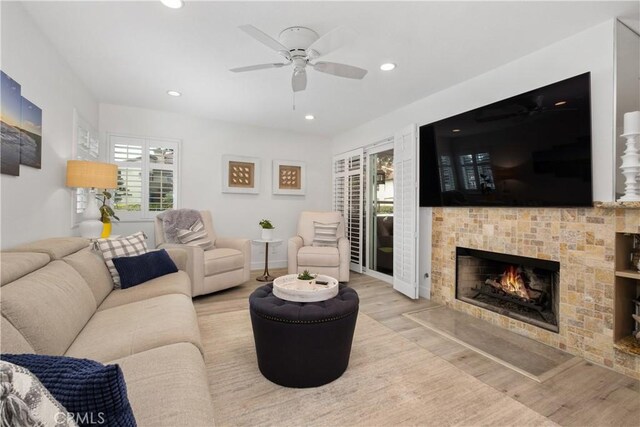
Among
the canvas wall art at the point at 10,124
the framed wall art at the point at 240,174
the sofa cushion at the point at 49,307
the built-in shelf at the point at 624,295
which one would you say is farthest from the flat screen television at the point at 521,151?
A: the canvas wall art at the point at 10,124

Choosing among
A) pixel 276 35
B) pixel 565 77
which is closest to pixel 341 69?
pixel 276 35

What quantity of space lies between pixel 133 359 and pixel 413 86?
347cm

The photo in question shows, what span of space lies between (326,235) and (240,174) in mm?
1825

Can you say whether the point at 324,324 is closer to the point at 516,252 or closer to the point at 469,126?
the point at 516,252

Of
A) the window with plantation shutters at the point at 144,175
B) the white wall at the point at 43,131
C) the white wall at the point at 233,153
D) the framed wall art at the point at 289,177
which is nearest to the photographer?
the white wall at the point at 43,131

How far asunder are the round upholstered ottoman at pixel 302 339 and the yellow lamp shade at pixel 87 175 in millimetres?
2038

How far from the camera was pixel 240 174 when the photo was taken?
4.93 m

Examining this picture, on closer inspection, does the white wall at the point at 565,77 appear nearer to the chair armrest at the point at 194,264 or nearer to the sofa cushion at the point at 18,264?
the chair armrest at the point at 194,264

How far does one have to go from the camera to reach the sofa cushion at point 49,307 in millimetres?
1167

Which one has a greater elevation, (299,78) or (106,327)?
(299,78)

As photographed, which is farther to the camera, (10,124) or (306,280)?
(306,280)

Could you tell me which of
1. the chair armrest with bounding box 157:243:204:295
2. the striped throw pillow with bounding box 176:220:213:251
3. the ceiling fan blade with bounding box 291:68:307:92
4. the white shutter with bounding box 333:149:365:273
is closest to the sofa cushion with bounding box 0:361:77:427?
the ceiling fan blade with bounding box 291:68:307:92

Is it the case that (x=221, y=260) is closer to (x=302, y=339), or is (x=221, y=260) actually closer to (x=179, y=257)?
(x=179, y=257)

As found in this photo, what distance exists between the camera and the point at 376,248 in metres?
4.74
